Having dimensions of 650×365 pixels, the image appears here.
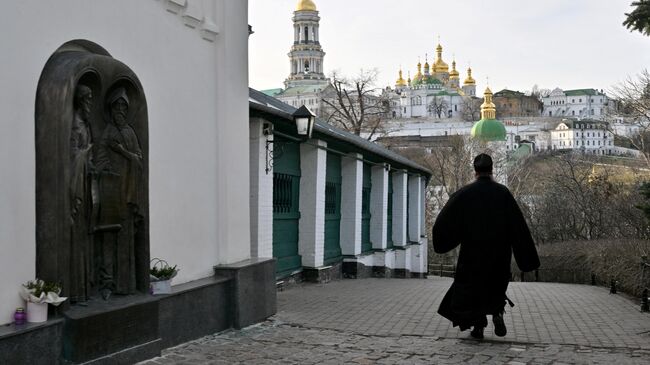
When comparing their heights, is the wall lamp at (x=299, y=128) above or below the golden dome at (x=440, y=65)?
below

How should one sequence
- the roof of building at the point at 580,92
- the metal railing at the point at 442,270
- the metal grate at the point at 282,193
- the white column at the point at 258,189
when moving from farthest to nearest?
1. the roof of building at the point at 580,92
2. the metal railing at the point at 442,270
3. the metal grate at the point at 282,193
4. the white column at the point at 258,189

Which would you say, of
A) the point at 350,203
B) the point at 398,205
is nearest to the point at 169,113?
the point at 350,203

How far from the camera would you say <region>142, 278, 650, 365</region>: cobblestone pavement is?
6.41m

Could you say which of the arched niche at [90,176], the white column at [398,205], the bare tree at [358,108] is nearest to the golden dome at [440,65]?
the bare tree at [358,108]

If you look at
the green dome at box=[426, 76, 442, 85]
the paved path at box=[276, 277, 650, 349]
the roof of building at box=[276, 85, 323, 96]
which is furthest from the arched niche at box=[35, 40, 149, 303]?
the green dome at box=[426, 76, 442, 85]

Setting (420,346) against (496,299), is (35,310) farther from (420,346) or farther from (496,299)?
(496,299)

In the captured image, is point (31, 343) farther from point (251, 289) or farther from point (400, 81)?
point (400, 81)

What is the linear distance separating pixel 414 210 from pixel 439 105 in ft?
383

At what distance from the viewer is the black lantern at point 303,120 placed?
445 inches

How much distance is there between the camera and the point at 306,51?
4872 inches

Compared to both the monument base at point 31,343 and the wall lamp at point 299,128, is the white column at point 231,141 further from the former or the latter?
the monument base at point 31,343

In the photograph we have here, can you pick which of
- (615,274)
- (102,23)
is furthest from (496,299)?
(615,274)

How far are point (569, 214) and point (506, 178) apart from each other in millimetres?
19124

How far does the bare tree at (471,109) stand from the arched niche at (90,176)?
5242 inches
